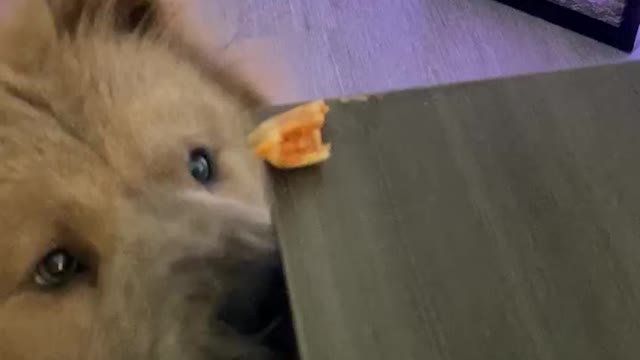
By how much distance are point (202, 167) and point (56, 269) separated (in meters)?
0.18

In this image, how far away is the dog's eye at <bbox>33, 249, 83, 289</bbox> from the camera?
1001 mm

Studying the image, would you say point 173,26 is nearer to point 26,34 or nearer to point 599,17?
point 26,34

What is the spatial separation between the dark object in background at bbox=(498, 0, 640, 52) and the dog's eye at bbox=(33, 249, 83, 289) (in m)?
1.28

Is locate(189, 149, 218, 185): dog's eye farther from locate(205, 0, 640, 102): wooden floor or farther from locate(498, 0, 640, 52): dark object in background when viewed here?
locate(498, 0, 640, 52): dark object in background

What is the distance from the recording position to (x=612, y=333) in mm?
870

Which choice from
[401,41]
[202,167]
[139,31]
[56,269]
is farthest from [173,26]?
[401,41]

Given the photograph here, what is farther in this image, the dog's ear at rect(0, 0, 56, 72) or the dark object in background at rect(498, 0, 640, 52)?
the dark object in background at rect(498, 0, 640, 52)

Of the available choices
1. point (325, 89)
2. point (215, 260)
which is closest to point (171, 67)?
point (215, 260)

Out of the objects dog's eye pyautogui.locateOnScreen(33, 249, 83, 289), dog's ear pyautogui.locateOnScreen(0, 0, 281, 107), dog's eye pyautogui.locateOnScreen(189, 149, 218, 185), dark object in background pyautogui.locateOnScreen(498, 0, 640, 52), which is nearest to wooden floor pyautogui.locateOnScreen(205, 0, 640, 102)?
dark object in background pyautogui.locateOnScreen(498, 0, 640, 52)

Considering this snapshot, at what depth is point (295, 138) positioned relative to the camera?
1021 millimetres

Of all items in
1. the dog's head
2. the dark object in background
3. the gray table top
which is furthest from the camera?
the dark object in background

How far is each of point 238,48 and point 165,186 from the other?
0.97ft

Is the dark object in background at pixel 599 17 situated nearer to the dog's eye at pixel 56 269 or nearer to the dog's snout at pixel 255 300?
the dog's snout at pixel 255 300

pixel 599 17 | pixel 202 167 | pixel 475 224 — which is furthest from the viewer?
pixel 599 17
